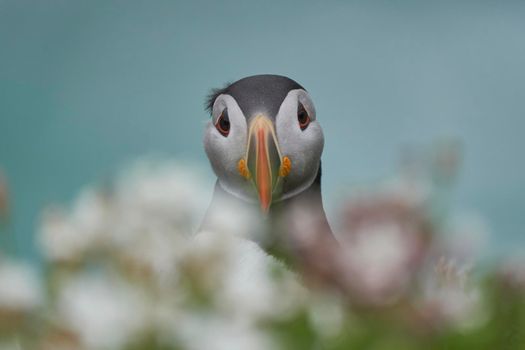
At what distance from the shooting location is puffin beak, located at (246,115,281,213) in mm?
4008

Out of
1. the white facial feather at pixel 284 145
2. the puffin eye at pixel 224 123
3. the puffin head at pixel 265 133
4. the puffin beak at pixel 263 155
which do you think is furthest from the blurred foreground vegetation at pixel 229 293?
the puffin eye at pixel 224 123

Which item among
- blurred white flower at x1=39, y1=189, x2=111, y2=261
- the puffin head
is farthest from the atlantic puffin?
blurred white flower at x1=39, y1=189, x2=111, y2=261

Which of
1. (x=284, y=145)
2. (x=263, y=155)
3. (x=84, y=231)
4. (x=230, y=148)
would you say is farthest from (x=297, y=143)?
(x=84, y=231)

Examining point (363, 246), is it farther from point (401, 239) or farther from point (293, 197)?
point (293, 197)

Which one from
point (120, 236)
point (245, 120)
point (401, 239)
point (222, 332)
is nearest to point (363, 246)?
point (401, 239)

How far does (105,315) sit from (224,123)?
4412 mm

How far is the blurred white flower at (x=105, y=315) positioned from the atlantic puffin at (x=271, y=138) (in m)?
3.76

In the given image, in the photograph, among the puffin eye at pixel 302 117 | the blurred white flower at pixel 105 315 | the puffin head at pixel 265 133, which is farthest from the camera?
the puffin eye at pixel 302 117

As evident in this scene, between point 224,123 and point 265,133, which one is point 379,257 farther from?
point 224,123

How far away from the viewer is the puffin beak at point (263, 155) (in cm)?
401

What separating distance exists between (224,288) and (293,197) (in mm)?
4201

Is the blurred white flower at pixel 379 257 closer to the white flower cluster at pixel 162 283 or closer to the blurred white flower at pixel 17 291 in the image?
the white flower cluster at pixel 162 283

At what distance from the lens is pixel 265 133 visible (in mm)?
4430

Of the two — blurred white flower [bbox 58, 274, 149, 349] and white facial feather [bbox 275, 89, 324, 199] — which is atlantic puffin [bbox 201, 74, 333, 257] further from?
blurred white flower [bbox 58, 274, 149, 349]
